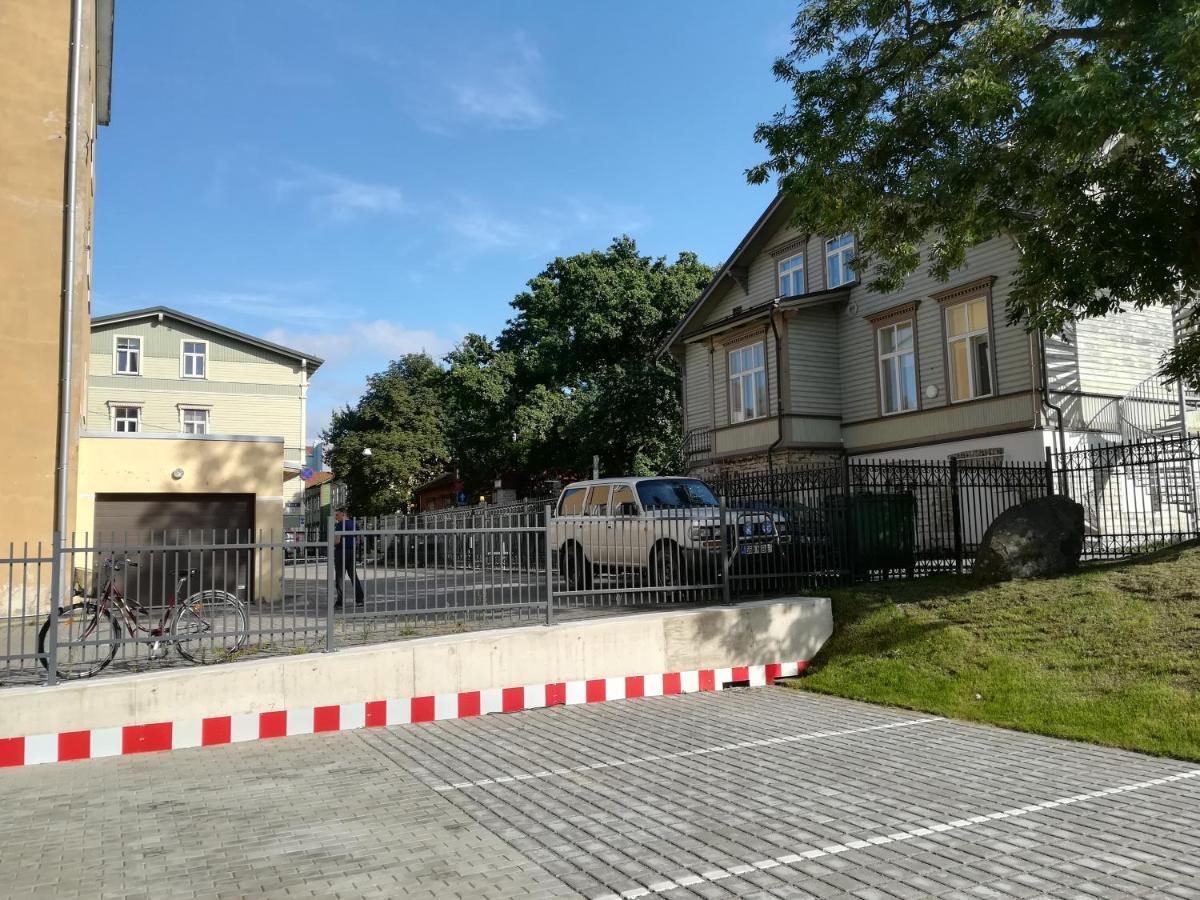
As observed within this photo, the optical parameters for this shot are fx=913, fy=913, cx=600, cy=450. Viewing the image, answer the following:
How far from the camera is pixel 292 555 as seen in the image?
31.7 ft

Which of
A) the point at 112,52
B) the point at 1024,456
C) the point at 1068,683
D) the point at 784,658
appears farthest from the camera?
the point at 112,52

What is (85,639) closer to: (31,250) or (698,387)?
(31,250)

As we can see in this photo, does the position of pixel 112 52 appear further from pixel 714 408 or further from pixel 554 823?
pixel 554 823

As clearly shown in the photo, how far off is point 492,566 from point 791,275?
2044 centimetres

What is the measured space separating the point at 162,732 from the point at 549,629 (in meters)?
3.69

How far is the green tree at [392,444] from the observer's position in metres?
49.8

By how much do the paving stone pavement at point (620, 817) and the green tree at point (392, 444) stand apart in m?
42.6

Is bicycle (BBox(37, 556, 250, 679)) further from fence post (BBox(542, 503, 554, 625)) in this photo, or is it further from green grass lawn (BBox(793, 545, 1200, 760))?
green grass lawn (BBox(793, 545, 1200, 760))

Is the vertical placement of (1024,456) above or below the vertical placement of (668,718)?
above

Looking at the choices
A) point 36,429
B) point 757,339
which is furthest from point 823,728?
point 757,339

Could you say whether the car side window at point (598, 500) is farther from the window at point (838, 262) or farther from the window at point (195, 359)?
the window at point (195, 359)

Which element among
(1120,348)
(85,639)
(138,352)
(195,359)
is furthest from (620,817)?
(138,352)

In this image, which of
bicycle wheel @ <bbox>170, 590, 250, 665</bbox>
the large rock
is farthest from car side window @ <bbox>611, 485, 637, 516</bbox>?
bicycle wheel @ <bbox>170, 590, 250, 665</bbox>

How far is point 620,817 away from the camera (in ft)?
18.5
